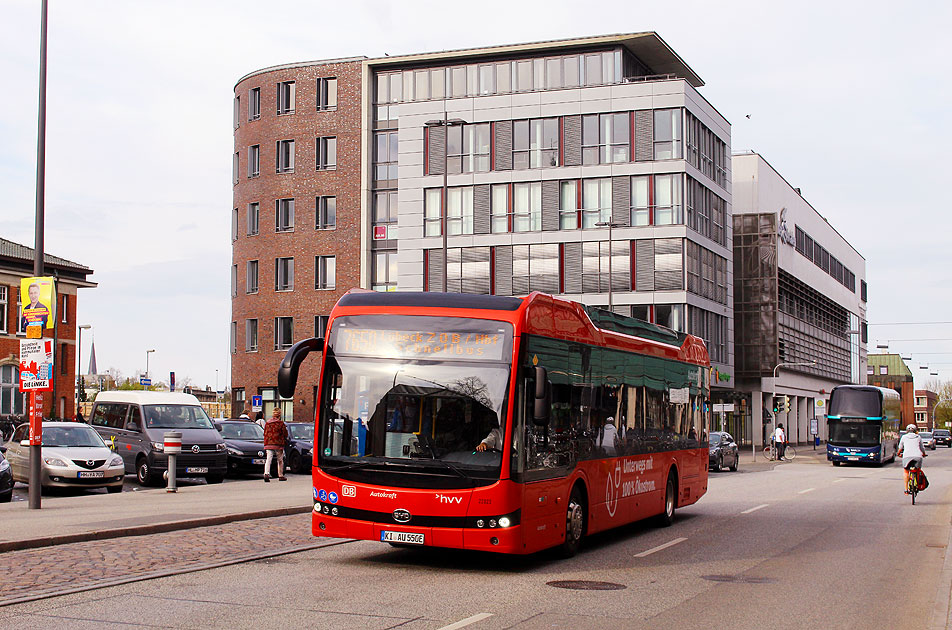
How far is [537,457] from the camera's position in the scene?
12.2m

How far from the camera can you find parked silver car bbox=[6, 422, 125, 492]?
929 inches

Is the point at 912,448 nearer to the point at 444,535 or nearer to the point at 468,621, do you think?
the point at 444,535

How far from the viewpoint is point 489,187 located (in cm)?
5909

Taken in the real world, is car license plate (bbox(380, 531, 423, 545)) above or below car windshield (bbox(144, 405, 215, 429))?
below

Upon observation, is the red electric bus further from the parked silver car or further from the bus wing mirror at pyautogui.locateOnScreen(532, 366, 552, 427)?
the parked silver car

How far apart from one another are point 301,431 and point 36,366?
643 inches

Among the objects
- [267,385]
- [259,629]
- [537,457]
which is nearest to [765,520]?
[537,457]

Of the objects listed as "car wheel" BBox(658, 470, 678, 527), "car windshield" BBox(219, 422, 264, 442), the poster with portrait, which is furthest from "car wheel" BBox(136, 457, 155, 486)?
"car wheel" BBox(658, 470, 678, 527)

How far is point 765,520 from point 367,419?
10.2 metres

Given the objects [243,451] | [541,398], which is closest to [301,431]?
[243,451]

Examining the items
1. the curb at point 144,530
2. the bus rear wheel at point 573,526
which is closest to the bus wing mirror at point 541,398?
the bus rear wheel at point 573,526

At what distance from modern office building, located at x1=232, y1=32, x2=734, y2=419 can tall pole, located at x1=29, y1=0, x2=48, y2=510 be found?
3182cm

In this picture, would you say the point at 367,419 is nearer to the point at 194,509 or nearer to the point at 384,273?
the point at 194,509

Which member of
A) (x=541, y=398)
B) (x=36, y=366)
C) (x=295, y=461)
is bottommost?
(x=295, y=461)
